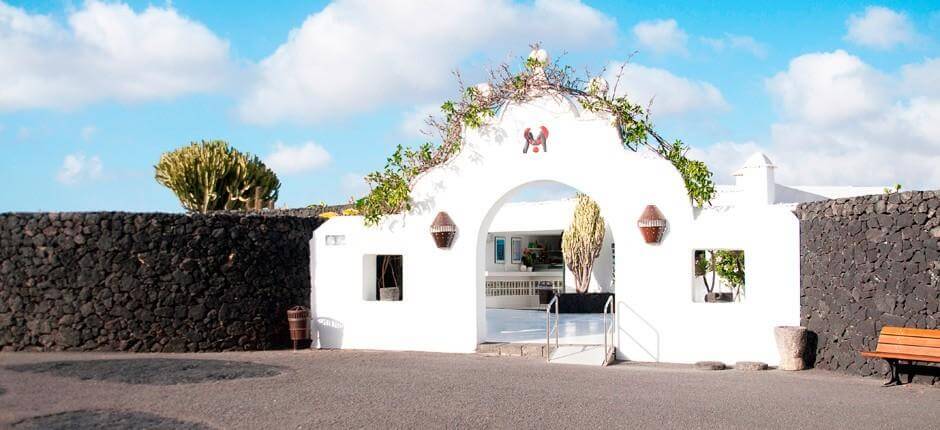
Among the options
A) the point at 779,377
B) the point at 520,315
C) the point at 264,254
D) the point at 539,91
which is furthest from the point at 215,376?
the point at 520,315

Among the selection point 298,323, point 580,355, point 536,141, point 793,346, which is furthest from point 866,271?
point 298,323

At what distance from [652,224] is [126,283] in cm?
822

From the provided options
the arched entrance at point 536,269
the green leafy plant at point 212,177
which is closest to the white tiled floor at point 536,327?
the arched entrance at point 536,269

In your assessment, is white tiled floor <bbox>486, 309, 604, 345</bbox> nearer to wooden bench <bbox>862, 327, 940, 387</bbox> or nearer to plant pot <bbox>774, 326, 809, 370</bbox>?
plant pot <bbox>774, 326, 809, 370</bbox>

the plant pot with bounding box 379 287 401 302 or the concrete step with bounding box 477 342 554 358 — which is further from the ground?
the plant pot with bounding box 379 287 401 302

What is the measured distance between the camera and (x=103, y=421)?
8625 mm

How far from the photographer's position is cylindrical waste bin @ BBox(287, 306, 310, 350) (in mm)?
14492

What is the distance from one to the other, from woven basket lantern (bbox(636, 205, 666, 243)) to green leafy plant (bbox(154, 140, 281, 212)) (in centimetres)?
1481

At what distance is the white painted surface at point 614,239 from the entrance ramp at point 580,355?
17.1 inches

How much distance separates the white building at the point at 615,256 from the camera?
40.7 ft

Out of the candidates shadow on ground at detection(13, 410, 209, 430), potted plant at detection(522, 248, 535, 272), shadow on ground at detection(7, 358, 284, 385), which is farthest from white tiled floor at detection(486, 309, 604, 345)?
shadow on ground at detection(13, 410, 209, 430)

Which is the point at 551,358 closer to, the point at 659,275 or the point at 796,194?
the point at 659,275

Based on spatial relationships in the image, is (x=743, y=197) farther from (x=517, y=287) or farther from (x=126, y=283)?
(x=126, y=283)

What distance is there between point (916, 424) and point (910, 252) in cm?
289
